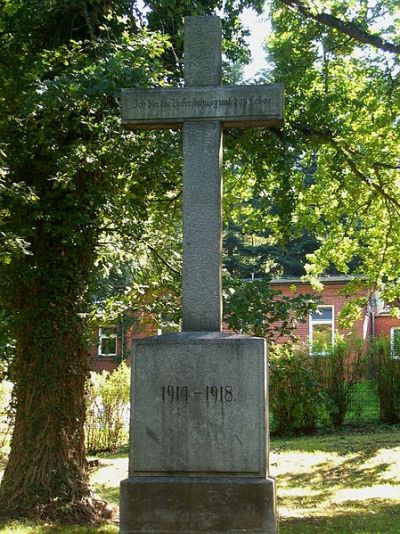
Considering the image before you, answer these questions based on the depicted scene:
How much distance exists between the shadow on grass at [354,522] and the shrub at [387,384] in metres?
9.02

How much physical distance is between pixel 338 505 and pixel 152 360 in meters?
5.17

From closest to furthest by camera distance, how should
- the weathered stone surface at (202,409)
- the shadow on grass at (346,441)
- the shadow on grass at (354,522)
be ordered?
the weathered stone surface at (202,409)
the shadow on grass at (354,522)
the shadow on grass at (346,441)

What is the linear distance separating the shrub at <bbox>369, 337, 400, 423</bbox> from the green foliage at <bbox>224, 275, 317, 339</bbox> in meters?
8.66

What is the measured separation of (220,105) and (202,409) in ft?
8.46

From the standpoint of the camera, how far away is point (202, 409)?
5.72 metres

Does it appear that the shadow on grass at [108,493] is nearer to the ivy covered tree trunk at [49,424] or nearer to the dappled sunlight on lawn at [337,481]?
the ivy covered tree trunk at [49,424]

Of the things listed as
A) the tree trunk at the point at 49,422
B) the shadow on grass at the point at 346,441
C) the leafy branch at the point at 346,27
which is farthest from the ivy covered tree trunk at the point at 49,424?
the shadow on grass at the point at 346,441

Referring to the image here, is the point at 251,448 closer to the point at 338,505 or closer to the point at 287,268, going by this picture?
the point at 338,505

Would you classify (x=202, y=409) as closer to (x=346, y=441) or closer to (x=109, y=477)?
(x=109, y=477)

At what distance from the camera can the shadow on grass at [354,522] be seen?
7957 millimetres

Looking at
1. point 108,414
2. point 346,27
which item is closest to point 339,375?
point 108,414

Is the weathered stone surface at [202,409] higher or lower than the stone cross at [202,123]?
lower

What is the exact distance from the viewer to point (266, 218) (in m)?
14.7

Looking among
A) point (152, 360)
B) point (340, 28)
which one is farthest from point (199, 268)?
point (340, 28)
